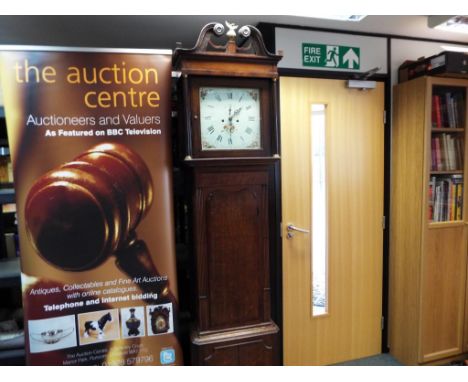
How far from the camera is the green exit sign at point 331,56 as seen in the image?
6.62ft

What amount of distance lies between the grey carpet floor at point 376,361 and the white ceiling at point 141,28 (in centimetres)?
233

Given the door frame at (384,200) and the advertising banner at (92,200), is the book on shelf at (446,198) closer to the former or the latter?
the door frame at (384,200)

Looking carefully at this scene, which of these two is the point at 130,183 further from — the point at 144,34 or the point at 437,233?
the point at 437,233

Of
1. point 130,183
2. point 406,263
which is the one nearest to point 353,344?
point 406,263

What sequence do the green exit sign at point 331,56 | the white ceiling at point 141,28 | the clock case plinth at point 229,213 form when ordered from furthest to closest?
the green exit sign at point 331,56
the white ceiling at point 141,28
the clock case plinth at point 229,213

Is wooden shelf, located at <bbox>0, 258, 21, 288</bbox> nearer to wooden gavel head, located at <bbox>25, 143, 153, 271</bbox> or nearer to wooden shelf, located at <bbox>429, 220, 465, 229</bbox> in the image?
wooden gavel head, located at <bbox>25, 143, 153, 271</bbox>

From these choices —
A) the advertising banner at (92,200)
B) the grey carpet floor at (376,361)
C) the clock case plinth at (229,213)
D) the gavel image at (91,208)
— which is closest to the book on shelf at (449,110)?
the clock case plinth at (229,213)

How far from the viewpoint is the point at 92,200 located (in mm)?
1387

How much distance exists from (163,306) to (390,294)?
1733 mm

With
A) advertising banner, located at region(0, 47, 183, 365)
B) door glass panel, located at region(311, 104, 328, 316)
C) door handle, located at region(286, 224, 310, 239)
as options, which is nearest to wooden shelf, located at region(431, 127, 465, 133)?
door glass panel, located at region(311, 104, 328, 316)

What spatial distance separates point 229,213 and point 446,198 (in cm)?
168

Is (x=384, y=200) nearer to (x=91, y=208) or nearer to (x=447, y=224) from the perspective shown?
(x=447, y=224)

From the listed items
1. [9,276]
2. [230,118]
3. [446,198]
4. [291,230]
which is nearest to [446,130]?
[446,198]

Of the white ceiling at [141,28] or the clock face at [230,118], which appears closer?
the clock face at [230,118]
